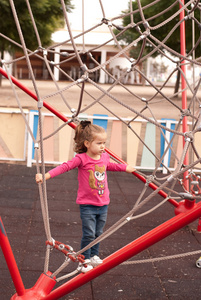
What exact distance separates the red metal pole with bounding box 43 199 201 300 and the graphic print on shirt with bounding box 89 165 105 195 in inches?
21.1

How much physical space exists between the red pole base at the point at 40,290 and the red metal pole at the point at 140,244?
0.04m

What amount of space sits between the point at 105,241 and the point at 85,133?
108 cm

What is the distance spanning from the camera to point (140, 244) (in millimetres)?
2148

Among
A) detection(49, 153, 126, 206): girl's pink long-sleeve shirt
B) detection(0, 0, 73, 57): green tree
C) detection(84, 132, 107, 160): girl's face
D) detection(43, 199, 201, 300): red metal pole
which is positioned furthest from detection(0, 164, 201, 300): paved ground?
detection(0, 0, 73, 57): green tree

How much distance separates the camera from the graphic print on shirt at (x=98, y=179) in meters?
2.68

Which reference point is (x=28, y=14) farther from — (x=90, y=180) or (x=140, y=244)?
(x=140, y=244)

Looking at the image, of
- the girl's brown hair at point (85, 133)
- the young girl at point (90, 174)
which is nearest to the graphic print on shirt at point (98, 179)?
the young girl at point (90, 174)

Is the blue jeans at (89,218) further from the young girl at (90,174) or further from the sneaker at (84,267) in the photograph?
the sneaker at (84,267)

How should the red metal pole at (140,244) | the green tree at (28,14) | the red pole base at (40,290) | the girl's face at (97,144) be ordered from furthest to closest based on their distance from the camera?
the green tree at (28,14) → the girl's face at (97,144) → the red pole base at (40,290) → the red metal pole at (140,244)

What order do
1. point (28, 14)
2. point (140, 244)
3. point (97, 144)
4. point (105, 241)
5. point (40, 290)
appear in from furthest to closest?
point (28, 14) → point (105, 241) → point (97, 144) → point (40, 290) → point (140, 244)

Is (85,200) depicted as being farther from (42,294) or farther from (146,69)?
(146,69)

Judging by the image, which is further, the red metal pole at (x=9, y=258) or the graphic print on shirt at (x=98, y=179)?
the graphic print on shirt at (x=98, y=179)

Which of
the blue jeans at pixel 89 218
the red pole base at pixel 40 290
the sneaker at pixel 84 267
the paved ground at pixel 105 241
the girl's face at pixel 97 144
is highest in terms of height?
the girl's face at pixel 97 144

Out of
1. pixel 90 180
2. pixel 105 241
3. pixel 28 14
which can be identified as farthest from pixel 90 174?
pixel 28 14
